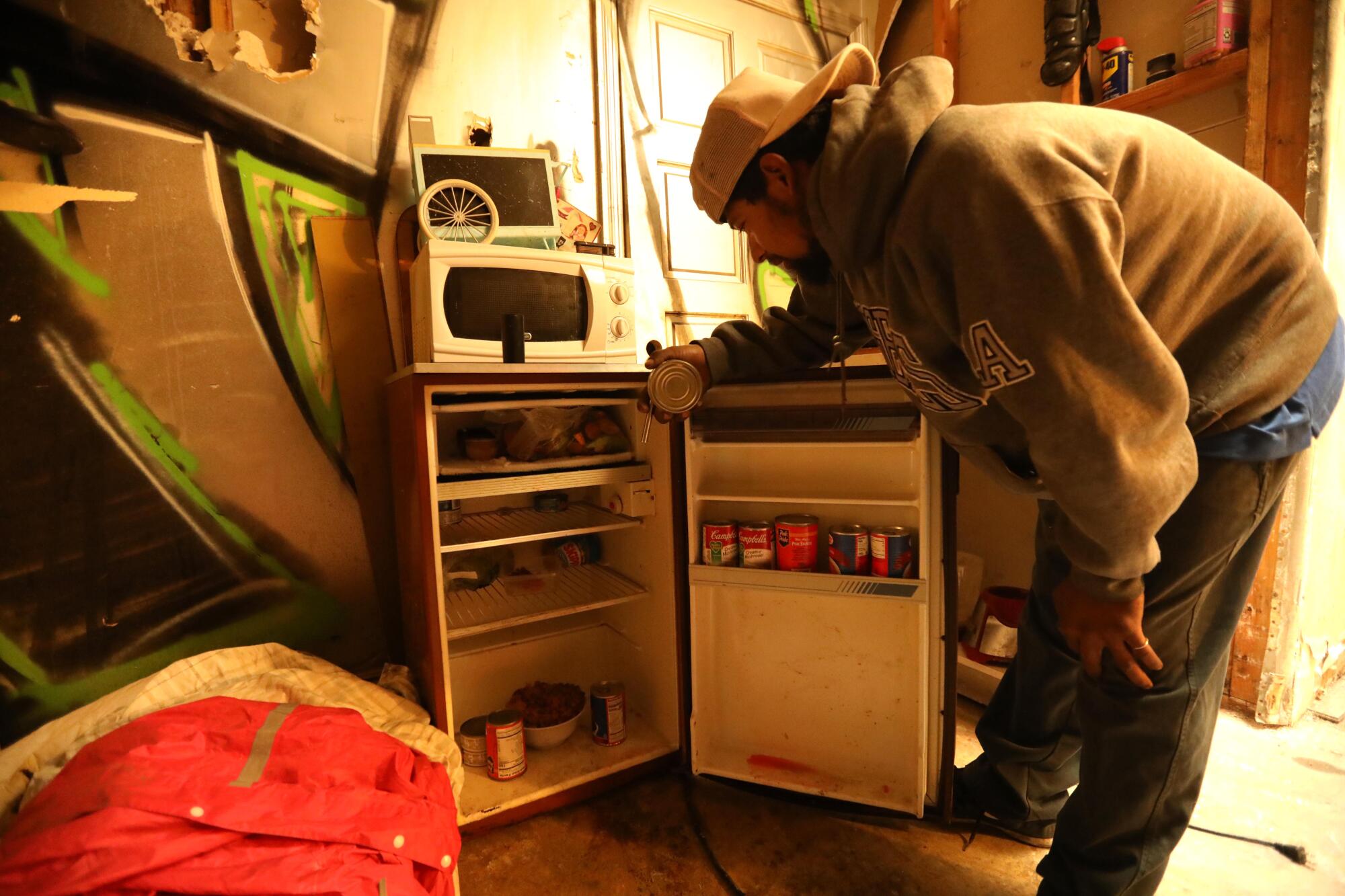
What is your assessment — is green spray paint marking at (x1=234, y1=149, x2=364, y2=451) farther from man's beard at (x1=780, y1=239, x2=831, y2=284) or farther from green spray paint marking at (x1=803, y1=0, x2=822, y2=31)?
green spray paint marking at (x1=803, y1=0, x2=822, y2=31)

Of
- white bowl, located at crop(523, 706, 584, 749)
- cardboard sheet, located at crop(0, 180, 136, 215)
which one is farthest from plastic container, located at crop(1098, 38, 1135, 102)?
cardboard sheet, located at crop(0, 180, 136, 215)

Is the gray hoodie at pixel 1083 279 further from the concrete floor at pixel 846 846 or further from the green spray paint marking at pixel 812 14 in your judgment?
the green spray paint marking at pixel 812 14

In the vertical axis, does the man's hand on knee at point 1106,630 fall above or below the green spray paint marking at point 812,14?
below

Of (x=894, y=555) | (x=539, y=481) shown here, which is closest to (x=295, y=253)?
(x=539, y=481)

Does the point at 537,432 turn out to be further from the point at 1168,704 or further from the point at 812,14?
the point at 812,14

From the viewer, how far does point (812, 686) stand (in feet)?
4.86

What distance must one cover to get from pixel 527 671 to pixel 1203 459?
1.69 metres

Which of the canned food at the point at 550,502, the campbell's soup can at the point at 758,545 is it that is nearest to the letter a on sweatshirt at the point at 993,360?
the campbell's soup can at the point at 758,545

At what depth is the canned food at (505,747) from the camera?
153 centimetres

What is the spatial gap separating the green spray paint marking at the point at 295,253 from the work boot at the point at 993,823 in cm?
182

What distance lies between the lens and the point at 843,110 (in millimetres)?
873

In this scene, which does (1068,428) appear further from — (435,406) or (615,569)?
(615,569)

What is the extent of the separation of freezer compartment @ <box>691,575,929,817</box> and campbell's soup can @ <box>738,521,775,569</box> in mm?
31

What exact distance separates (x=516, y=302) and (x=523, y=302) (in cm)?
→ 2
